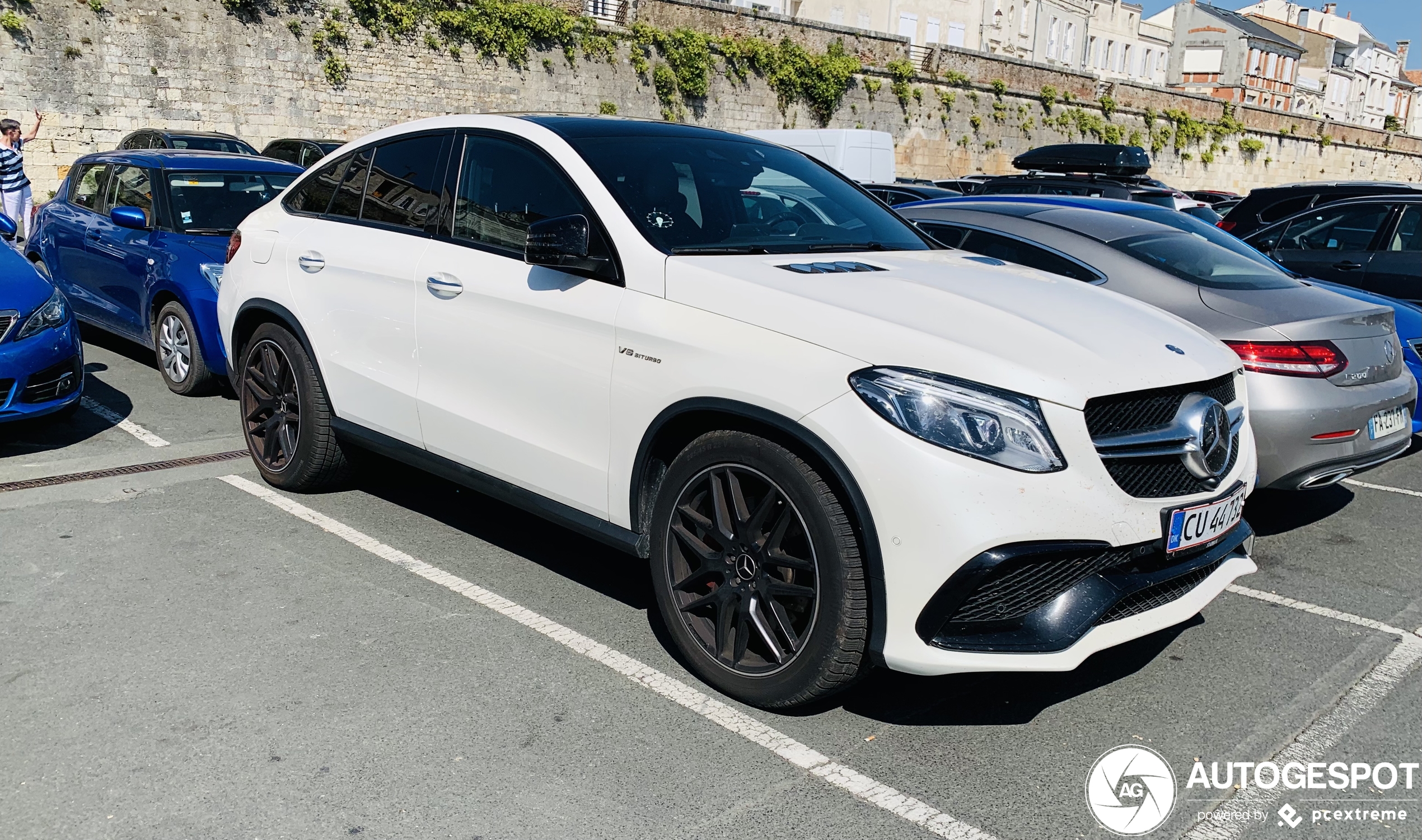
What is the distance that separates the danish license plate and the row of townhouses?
36.3m

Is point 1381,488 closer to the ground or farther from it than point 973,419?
closer to the ground

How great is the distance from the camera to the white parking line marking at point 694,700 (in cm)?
294

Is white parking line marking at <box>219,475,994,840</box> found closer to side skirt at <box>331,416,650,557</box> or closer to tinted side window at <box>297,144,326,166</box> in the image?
side skirt at <box>331,416,650,557</box>

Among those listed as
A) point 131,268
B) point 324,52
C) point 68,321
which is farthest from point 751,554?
point 324,52

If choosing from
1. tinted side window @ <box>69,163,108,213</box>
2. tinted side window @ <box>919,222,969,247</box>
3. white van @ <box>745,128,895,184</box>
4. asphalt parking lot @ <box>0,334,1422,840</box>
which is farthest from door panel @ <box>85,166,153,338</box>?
white van @ <box>745,128,895,184</box>

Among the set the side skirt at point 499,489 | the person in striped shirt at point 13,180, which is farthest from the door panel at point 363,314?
the person in striped shirt at point 13,180

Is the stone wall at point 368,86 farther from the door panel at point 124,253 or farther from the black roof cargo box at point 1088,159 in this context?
the door panel at point 124,253

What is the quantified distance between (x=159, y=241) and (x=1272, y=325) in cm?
667

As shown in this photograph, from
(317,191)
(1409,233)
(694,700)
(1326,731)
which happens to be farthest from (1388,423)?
(317,191)

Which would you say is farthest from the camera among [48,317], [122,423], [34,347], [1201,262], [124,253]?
[124,253]

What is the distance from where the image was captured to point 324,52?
2417 centimetres

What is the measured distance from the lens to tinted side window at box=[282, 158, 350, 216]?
5.16 metres

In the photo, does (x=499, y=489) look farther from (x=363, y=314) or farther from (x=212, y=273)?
(x=212, y=273)

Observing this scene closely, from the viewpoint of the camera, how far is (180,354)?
7430 mm
